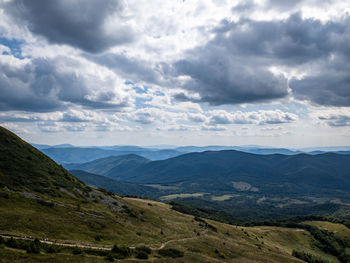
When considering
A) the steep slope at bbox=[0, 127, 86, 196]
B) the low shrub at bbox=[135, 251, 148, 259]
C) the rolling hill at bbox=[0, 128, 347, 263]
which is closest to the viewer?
the rolling hill at bbox=[0, 128, 347, 263]

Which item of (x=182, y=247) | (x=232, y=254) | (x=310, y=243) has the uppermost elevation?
(x=182, y=247)

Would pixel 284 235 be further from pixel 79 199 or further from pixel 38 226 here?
pixel 38 226

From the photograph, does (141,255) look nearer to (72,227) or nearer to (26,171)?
(72,227)

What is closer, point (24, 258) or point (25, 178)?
point (24, 258)

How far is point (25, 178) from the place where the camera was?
62.9 m

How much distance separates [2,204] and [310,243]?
14502cm

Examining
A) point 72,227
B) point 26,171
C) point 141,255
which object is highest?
point 26,171

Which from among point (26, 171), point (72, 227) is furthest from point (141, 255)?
point (26, 171)

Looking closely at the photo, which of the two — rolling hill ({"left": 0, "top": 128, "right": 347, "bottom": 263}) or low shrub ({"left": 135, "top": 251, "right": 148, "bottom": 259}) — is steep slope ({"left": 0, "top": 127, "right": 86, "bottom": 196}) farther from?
low shrub ({"left": 135, "top": 251, "right": 148, "bottom": 259})

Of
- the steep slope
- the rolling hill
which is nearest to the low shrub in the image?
the rolling hill

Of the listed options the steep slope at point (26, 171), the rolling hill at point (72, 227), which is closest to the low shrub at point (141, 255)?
the rolling hill at point (72, 227)

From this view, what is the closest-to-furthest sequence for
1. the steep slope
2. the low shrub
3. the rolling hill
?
the rolling hill
the low shrub
the steep slope

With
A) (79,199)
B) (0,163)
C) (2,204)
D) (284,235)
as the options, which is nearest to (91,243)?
(2,204)

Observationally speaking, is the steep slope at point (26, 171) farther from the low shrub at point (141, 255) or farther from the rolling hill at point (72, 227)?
the low shrub at point (141, 255)
